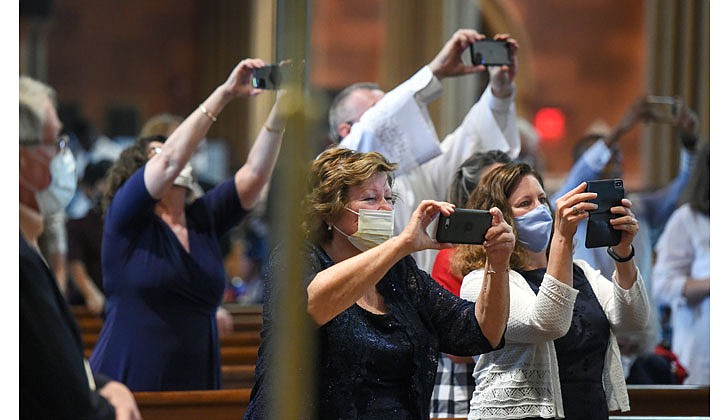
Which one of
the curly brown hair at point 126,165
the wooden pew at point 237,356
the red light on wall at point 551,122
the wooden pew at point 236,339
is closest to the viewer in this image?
the curly brown hair at point 126,165

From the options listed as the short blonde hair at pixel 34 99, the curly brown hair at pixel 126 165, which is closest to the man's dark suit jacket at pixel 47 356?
the short blonde hair at pixel 34 99

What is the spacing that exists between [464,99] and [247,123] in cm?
864

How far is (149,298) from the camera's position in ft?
15.7

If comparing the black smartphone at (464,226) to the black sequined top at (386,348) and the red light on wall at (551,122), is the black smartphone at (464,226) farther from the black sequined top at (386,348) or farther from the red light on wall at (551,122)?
the red light on wall at (551,122)

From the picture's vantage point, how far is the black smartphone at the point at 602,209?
12.3 feet

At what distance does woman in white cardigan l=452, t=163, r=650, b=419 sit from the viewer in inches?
143

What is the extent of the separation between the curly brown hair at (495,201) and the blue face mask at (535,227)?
28 mm

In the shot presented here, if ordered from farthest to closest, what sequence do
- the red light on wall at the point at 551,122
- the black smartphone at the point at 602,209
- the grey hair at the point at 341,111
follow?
1. the red light on wall at the point at 551,122
2. the grey hair at the point at 341,111
3. the black smartphone at the point at 602,209

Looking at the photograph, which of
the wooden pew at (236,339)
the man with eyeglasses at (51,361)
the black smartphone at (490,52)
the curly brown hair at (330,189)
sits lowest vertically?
the wooden pew at (236,339)

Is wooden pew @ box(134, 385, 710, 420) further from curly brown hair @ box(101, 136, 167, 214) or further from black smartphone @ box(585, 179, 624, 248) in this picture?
black smartphone @ box(585, 179, 624, 248)

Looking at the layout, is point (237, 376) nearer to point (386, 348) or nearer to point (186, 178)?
point (186, 178)

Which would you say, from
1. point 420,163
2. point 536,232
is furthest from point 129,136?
point 536,232

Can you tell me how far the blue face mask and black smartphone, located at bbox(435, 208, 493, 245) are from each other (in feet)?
1.76

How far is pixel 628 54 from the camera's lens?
15.1 metres
